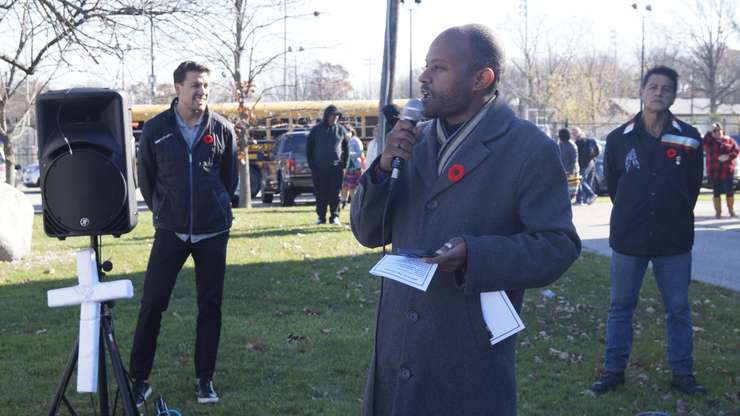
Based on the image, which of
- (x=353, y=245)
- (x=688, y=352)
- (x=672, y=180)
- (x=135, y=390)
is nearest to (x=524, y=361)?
(x=688, y=352)

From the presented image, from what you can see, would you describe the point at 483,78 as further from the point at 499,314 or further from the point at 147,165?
the point at 147,165

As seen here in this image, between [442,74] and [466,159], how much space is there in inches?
11.5

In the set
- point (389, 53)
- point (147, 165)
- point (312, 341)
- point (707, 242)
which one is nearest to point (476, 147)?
point (147, 165)

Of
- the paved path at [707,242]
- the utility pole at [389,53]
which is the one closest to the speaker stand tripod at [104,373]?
the paved path at [707,242]

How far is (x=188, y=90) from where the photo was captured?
5.82 meters

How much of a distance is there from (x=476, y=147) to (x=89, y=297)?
1908 mm

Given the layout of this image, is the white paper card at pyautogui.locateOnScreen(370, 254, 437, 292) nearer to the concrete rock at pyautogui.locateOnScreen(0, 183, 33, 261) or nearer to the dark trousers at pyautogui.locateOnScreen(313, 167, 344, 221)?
the concrete rock at pyautogui.locateOnScreen(0, 183, 33, 261)

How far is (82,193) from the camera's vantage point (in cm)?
427

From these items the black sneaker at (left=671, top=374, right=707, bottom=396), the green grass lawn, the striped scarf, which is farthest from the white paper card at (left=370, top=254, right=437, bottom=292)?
the black sneaker at (left=671, top=374, right=707, bottom=396)

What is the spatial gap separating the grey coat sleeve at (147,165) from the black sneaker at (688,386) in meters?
3.68

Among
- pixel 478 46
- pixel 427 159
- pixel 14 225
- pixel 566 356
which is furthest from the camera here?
pixel 14 225

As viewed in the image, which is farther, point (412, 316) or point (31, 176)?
point (31, 176)

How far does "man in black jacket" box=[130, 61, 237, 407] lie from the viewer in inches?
229

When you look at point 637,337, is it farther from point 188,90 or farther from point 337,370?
point 188,90
